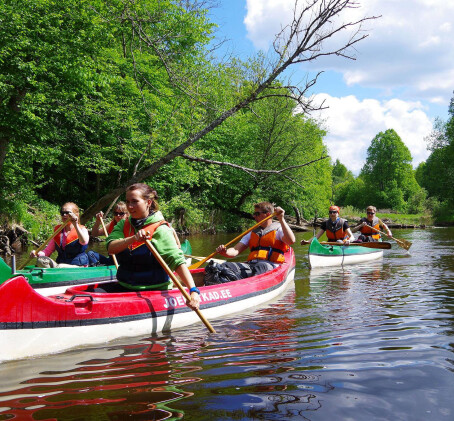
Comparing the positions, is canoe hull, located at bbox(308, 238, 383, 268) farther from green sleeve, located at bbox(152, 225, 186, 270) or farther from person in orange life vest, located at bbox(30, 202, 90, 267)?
green sleeve, located at bbox(152, 225, 186, 270)

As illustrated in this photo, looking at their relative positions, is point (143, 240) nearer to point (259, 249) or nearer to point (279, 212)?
point (279, 212)

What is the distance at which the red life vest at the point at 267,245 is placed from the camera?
7258 millimetres

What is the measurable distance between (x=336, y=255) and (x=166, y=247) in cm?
760

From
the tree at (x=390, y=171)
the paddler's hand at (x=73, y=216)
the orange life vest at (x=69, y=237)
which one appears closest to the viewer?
the paddler's hand at (x=73, y=216)

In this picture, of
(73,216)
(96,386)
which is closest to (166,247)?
(96,386)

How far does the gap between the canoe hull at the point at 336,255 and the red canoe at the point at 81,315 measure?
5301 millimetres

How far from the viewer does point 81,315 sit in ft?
13.5

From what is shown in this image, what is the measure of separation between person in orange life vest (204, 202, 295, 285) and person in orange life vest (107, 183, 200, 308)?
77.6 inches

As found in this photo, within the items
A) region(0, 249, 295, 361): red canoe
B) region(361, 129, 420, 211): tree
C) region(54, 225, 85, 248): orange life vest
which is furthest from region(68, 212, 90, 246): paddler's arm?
region(361, 129, 420, 211): tree

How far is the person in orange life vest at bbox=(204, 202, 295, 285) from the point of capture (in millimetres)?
6586

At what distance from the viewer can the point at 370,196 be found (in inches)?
2115

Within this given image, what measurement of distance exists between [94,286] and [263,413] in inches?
Result: 115

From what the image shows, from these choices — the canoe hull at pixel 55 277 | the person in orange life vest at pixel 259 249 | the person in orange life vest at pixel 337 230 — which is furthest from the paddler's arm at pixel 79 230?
the person in orange life vest at pixel 337 230

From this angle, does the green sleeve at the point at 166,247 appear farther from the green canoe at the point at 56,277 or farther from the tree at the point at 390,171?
the tree at the point at 390,171
